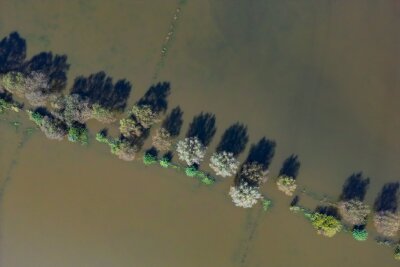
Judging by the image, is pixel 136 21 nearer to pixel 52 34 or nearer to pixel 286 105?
pixel 52 34

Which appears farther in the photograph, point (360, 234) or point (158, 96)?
point (158, 96)

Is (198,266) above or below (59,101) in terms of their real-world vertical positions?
below

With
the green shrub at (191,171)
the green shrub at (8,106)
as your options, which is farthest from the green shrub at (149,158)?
the green shrub at (8,106)

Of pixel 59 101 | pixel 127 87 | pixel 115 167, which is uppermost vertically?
pixel 127 87

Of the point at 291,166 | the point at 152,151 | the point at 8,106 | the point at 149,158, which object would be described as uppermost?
the point at 291,166

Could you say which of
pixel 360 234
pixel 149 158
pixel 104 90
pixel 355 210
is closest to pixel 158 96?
pixel 104 90

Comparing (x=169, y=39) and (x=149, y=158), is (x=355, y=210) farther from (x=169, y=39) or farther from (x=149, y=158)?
(x=169, y=39)

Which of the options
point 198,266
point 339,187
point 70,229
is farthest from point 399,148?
point 70,229
